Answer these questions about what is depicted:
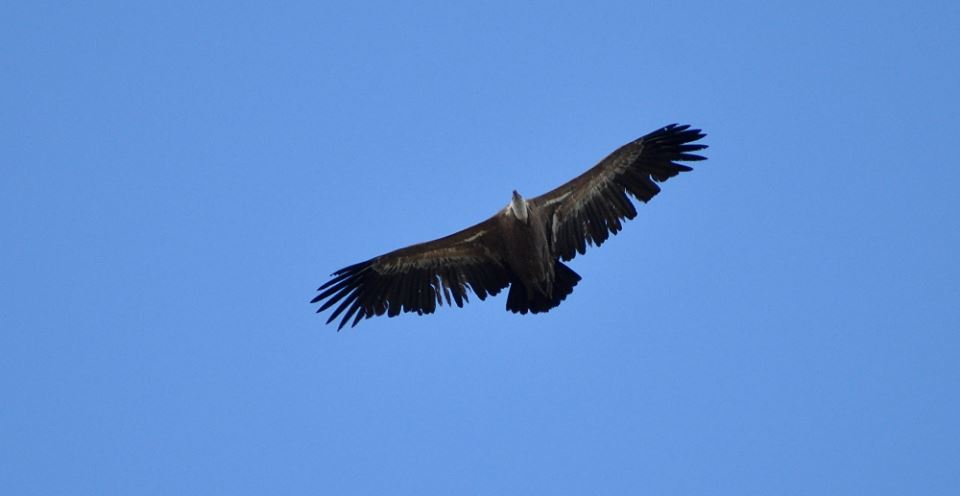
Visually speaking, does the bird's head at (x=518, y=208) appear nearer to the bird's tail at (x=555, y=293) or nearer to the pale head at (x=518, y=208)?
the pale head at (x=518, y=208)

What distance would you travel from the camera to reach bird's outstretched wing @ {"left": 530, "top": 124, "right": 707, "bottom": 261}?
17.8 m

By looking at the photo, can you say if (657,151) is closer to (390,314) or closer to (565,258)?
(565,258)

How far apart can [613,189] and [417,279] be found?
2.66 m

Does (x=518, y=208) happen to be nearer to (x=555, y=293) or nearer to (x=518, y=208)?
(x=518, y=208)

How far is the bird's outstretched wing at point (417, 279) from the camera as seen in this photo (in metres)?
18.0

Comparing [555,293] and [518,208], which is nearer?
[518,208]

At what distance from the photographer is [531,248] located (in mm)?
17312

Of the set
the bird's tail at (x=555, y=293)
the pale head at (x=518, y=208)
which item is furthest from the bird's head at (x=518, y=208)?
the bird's tail at (x=555, y=293)

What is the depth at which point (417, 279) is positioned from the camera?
59.8 ft

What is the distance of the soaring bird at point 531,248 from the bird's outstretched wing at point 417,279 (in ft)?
0.04

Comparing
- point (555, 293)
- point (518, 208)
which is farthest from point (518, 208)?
point (555, 293)

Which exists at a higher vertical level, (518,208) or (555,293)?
(518,208)

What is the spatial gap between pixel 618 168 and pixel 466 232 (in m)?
2.00

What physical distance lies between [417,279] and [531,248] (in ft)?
5.57
